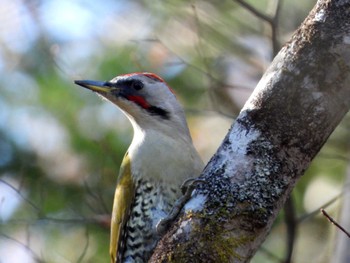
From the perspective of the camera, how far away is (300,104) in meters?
2.41

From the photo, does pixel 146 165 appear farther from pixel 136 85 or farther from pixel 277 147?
pixel 277 147

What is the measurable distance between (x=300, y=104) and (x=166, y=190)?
4.20 ft

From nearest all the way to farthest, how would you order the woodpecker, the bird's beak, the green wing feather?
the woodpecker
the green wing feather
the bird's beak

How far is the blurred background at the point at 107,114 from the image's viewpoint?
4488 mm

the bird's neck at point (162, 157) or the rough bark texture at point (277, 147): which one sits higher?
the rough bark texture at point (277, 147)

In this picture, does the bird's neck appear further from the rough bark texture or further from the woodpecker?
the rough bark texture

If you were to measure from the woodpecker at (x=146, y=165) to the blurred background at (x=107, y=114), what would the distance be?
48 centimetres

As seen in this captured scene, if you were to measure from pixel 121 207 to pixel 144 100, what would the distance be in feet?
1.93

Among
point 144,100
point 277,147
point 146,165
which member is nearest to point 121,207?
point 146,165

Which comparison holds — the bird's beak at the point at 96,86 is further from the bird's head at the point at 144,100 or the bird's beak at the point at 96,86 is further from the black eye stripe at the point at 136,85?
the black eye stripe at the point at 136,85

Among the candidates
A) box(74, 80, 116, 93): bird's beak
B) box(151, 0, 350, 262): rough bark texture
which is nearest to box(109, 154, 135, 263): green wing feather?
box(74, 80, 116, 93): bird's beak

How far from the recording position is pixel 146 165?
3664 mm

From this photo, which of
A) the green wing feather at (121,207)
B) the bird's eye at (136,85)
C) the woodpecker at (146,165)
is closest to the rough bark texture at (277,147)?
the woodpecker at (146,165)

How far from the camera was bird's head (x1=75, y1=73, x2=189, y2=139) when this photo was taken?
3896 mm
